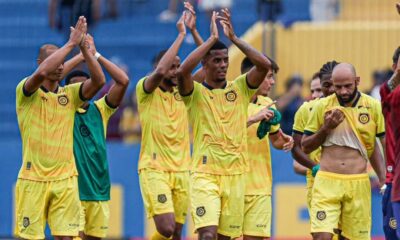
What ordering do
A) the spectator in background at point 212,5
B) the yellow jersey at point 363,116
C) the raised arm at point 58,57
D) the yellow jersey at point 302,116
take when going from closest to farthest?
the raised arm at point 58,57, the yellow jersey at point 363,116, the yellow jersey at point 302,116, the spectator in background at point 212,5

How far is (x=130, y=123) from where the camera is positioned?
21984 millimetres

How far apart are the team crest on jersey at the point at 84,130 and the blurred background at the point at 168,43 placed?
5448 mm

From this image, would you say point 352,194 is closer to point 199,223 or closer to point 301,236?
point 199,223

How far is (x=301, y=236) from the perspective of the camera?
20.2m

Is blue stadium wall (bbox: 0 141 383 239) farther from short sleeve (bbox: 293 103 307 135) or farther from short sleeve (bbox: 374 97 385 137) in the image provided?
short sleeve (bbox: 374 97 385 137)

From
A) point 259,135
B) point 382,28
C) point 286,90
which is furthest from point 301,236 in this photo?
point 259,135

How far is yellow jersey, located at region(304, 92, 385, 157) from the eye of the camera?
13.9 meters

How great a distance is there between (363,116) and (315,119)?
1.76ft

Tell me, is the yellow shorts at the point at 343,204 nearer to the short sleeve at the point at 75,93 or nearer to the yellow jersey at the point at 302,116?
the yellow jersey at the point at 302,116

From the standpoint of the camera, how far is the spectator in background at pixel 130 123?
847 inches

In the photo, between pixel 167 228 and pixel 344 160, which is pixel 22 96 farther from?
pixel 344 160

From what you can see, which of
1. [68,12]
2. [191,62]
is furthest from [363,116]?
[68,12]

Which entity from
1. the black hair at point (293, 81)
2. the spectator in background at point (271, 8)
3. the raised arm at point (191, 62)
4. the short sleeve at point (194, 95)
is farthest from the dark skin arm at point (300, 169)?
the spectator in background at point (271, 8)

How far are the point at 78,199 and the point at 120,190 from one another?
6920 millimetres
